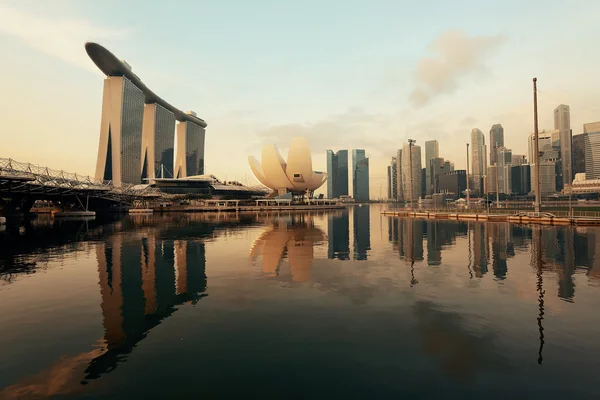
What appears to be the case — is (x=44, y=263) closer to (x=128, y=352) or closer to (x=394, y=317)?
(x=128, y=352)

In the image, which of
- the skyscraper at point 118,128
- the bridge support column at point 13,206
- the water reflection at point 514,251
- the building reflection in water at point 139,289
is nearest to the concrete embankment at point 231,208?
the bridge support column at point 13,206

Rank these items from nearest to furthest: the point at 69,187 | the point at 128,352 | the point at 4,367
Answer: the point at 4,367, the point at 128,352, the point at 69,187

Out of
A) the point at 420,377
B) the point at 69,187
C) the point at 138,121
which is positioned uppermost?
the point at 138,121

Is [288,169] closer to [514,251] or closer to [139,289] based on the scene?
[514,251]

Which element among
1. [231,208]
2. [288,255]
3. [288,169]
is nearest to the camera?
[288,255]

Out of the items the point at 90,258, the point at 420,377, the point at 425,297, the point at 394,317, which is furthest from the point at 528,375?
the point at 90,258

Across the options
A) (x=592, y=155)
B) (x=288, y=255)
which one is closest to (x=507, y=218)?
(x=288, y=255)
